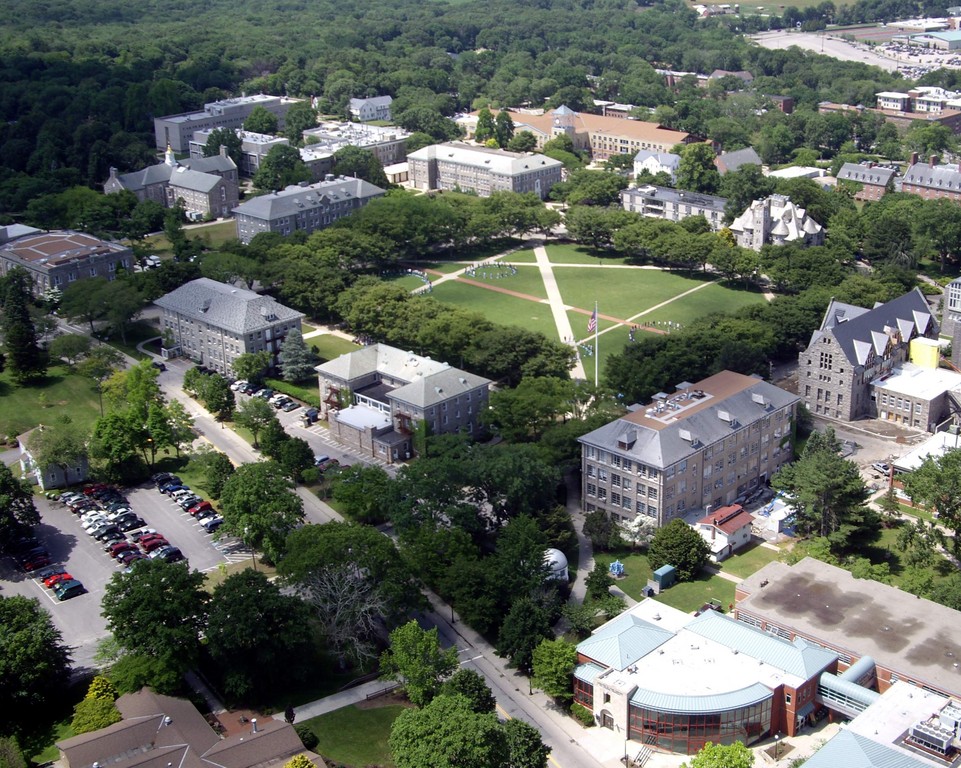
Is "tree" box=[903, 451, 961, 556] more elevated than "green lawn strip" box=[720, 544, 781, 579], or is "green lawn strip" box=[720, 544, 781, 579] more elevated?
"tree" box=[903, 451, 961, 556]

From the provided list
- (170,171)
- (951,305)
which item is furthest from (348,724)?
(170,171)

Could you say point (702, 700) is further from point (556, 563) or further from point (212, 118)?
point (212, 118)

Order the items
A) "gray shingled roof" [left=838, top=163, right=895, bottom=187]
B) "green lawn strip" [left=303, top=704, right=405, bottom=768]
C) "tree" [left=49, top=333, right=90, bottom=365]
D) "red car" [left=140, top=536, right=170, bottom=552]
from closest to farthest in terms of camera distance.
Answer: "green lawn strip" [left=303, top=704, right=405, bottom=768], "red car" [left=140, top=536, right=170, bottom=552], "tree" [left=49, top=333, right=90, bottom=365], "gray shingled roof" [left=838, top=163, right=895, bottom=187]

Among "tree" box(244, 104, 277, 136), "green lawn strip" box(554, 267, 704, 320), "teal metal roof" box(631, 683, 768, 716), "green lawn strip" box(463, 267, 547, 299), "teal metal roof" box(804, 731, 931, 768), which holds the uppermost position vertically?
"tree" box(244, 104, 277, 136)

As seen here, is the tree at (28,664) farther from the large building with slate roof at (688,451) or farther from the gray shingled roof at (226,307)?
the gray shingled roof at (226,307)

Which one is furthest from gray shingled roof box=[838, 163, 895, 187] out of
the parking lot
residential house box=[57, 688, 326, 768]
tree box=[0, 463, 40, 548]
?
residential house box=[57, 688, 326, 768]

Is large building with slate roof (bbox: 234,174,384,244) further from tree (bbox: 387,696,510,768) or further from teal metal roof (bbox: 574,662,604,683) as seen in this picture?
tree (bbox: 387,696,510,768)

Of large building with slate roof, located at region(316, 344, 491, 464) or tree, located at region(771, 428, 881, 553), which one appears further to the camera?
large building with slate roof, located at region(316, 344, 491, 464)

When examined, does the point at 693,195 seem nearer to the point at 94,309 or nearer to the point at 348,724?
the point at 94,309
